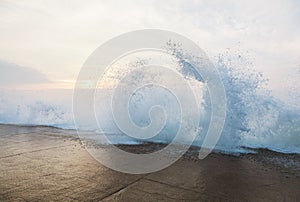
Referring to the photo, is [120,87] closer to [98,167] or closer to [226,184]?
[98,167]

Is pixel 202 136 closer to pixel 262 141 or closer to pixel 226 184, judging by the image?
pixel 262 141

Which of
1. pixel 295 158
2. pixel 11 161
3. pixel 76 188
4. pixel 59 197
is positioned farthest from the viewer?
pixel 295 158

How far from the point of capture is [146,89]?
8.95 meters

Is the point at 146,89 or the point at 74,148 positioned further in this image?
the point at 146,89

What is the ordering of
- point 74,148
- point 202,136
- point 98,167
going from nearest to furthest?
point 98,167
point 74,148
point 202,136

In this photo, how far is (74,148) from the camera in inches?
201

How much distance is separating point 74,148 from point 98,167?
63.1 inches

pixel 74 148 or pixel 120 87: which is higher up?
pixel 120 87

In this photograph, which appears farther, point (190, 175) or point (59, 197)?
point (190, 175)

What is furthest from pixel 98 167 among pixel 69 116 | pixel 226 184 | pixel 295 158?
pixel 69 116

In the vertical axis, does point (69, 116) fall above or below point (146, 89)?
below

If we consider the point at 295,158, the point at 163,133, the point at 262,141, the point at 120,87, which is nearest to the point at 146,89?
the point at 120,87

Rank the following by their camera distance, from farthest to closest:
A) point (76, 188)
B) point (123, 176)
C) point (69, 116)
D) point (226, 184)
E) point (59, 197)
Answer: point (69, 116)
point (123, 176)
point (226, 184)
point (76, 188)
point (59, 197)

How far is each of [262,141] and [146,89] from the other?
4083mm
